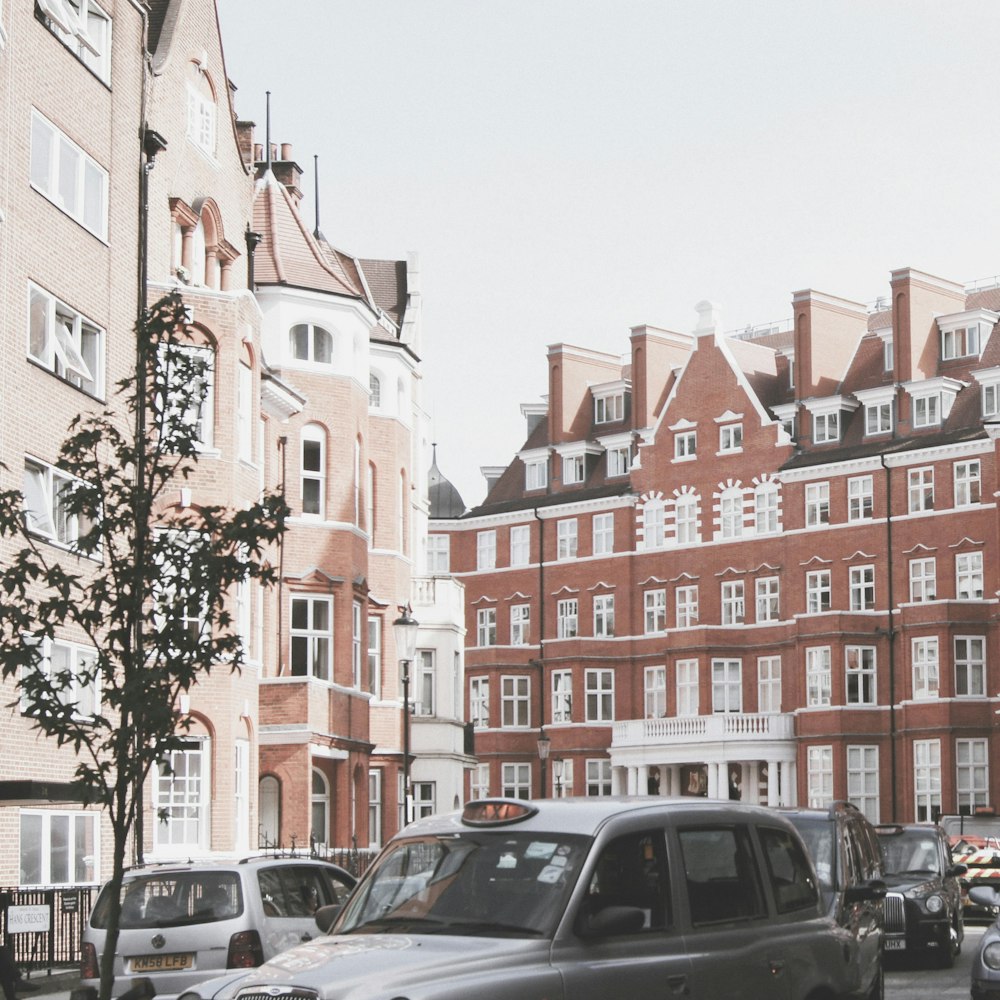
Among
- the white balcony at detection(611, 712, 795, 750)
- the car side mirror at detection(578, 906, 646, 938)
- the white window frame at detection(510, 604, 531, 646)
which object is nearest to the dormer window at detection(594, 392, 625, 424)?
the white window frame at detection(510, 604, 531, 646)

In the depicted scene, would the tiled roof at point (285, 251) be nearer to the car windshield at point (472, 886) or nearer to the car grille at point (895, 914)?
the car grille at point (895, 914)

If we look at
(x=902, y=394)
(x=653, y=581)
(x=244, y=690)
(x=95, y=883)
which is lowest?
(x=95, y=883)

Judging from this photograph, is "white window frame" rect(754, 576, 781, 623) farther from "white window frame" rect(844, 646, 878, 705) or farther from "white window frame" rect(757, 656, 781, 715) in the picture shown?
"white window frame" rect(844, 646, 878, 705)

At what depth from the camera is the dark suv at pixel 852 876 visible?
40.7 feet

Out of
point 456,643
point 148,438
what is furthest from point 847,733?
point 148,438

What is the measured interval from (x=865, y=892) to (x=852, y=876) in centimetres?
307

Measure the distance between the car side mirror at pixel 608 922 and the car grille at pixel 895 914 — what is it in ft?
49.8

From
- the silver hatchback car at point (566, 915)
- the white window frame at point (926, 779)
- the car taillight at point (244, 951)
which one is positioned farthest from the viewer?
the white window frame at point (926, 779)

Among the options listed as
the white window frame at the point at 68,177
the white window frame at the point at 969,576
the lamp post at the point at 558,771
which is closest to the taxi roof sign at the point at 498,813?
the white window frame at the point at 68,177

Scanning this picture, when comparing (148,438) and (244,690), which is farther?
(244,690)

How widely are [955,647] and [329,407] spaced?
3163cm

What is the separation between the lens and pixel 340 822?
38.0 metres

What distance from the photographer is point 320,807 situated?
126 ft

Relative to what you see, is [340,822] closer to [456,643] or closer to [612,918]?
[456,643]
